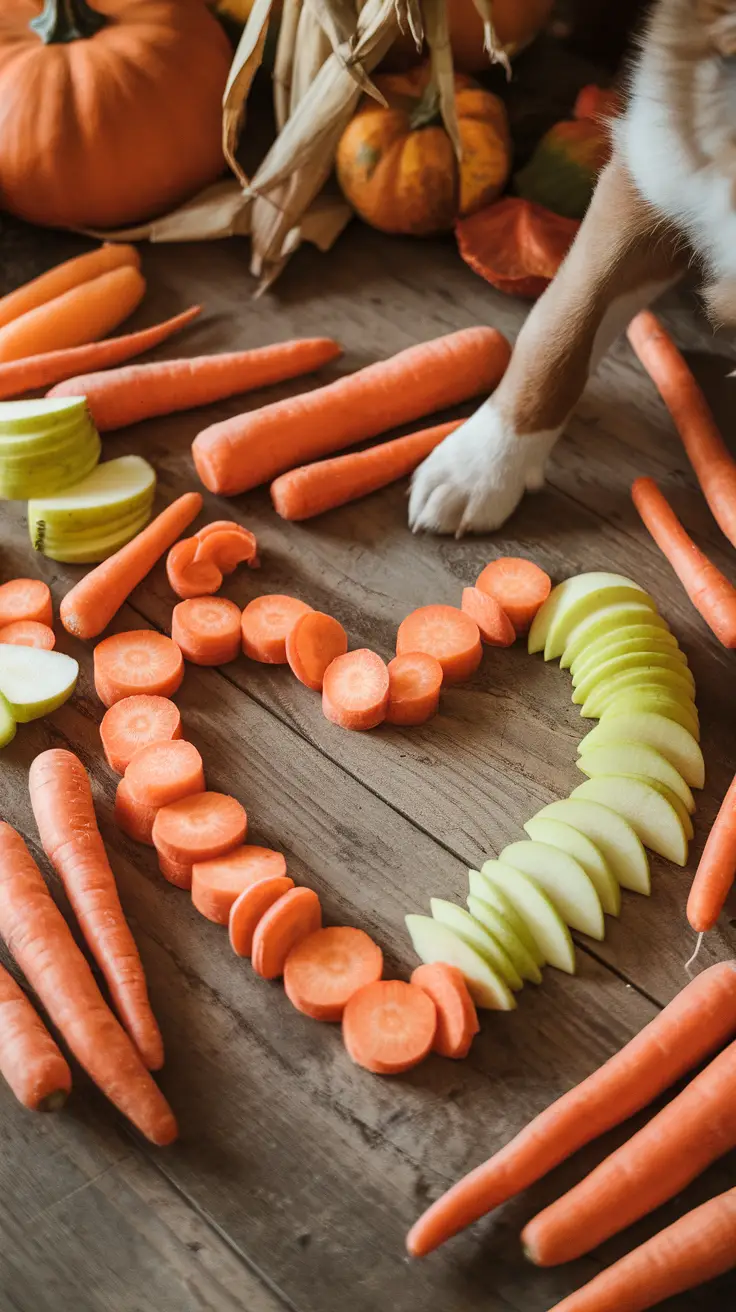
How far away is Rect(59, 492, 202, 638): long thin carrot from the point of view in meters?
1.35

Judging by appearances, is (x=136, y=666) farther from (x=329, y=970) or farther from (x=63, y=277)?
(x=63, y=277)

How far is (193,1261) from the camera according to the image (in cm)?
93

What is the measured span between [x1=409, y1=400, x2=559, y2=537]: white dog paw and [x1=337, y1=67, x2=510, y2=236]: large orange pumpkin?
1.74 ft

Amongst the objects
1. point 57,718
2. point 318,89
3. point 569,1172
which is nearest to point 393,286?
point 318,89

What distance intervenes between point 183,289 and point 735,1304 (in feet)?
4.98

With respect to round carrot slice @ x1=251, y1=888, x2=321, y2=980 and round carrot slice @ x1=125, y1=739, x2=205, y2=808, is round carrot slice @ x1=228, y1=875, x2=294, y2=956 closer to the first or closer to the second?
round carrot slice @ x1=251, y1=888, x2=321, y2=980

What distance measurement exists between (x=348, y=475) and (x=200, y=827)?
566 millimetres

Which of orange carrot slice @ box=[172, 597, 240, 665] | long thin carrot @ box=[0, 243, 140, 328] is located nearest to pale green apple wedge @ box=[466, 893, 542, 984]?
orange carrot slice @ box=[172, 597, 240, 665]

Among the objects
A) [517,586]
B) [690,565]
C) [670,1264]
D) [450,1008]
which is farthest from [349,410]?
[670,1264]

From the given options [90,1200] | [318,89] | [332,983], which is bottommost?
[90,1200]

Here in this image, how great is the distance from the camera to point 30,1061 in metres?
0.98

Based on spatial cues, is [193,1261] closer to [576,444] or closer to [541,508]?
[541,508]

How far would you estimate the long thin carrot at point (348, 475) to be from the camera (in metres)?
1.50

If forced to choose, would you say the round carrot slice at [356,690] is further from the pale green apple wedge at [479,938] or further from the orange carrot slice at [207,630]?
the pale green apple wedge at [479,938]
